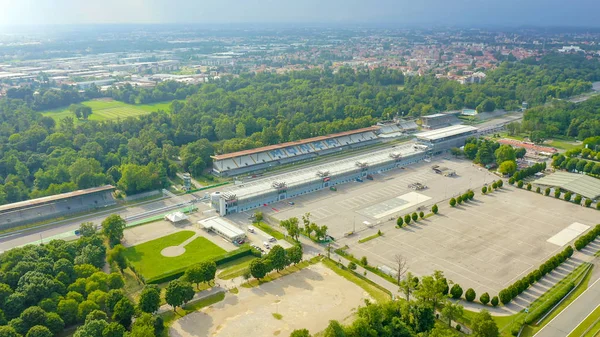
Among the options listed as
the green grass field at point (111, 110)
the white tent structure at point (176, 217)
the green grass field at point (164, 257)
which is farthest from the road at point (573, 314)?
the green grass field at point (111, 110)

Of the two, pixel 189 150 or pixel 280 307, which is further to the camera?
pixel 189 150

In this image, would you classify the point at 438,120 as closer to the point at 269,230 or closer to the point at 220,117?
the point at 220,117

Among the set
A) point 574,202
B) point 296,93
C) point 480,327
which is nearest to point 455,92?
point 296,93

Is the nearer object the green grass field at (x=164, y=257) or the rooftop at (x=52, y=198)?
the green grass field at (x=164, y=257)

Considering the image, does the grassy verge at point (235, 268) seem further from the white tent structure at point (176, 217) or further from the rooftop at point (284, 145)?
the rooftop at point (284, 145)

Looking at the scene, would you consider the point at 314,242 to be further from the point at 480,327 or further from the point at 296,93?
the point at 296,93

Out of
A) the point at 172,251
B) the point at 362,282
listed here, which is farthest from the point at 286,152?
the point at 362,282

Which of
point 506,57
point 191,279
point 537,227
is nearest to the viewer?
point 191,279
